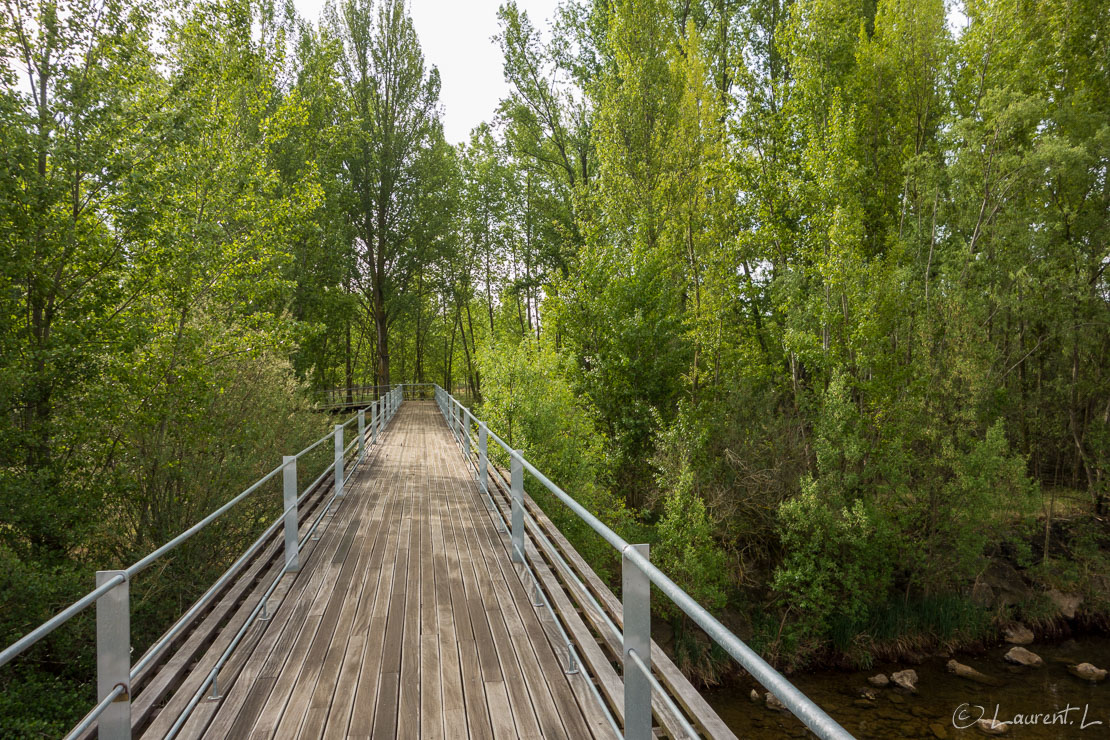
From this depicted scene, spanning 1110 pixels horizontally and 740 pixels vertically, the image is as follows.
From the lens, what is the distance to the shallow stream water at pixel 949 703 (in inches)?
372

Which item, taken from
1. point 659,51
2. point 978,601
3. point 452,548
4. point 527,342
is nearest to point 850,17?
point 659,51

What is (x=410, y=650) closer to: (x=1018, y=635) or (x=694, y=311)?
(x=694, y=311)

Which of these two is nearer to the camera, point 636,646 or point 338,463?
point 636,646

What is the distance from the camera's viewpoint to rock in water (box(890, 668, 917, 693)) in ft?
35.4

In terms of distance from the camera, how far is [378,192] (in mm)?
24016

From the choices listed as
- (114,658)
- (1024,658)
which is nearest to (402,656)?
(114,658)

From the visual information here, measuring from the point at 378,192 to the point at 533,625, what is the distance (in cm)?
2354

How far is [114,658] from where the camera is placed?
2.22 meters

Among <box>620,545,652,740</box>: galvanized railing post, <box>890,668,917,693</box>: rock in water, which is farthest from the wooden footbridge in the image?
<box>890,668,917,693</box>: rock in water

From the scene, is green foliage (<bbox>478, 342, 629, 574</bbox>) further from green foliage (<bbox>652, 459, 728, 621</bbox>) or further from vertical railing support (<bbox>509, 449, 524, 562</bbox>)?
vertical railing support (<bbox>509, 449, 524, 562</bbox>)

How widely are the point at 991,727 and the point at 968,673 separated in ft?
6.38

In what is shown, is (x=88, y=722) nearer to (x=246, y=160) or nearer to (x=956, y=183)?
(x=246, y=160)

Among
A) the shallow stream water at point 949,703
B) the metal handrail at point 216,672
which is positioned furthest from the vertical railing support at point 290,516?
the shallow stream water at point 949,703

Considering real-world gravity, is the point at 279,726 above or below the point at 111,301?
below
